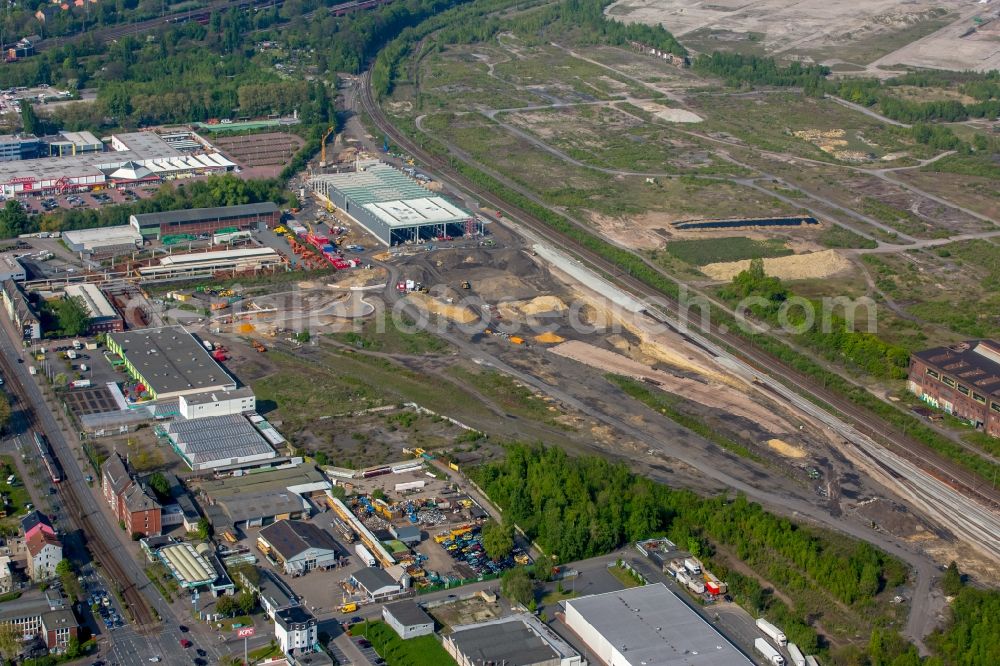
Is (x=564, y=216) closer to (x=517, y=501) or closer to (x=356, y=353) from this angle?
(x=356, y=353)

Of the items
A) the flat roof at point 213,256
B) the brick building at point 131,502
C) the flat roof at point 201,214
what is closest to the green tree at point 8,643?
the brick building at point 131,502

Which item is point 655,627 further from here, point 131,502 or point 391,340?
point 391,340

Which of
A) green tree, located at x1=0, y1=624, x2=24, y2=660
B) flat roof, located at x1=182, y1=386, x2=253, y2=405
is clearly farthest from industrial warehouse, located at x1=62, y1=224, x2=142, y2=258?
green tree, located at x1=0, y1=624, x2=24, y2=660

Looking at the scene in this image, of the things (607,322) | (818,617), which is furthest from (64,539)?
(607,322)

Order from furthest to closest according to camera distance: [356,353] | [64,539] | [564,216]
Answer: [564,216] → [356,353] → [64,539]

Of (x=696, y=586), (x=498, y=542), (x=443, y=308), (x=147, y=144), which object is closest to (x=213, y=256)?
(x=443, y=308)

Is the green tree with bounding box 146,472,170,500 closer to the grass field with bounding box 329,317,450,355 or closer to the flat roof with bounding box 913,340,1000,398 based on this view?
the grass field with bounding box 329,317,450,355

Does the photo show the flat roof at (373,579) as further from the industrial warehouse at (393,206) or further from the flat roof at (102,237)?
the flat roof at (102,237)
